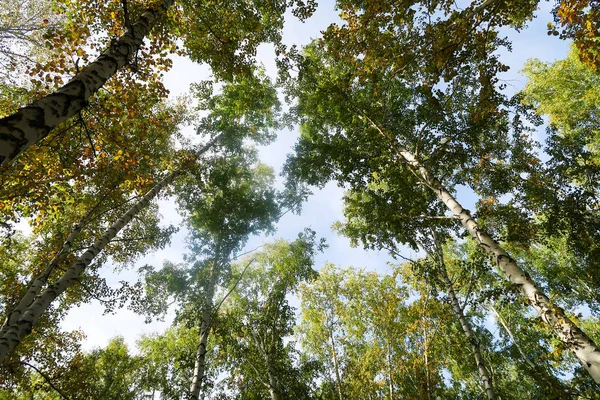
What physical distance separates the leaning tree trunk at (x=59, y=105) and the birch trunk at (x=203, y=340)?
8480 mm

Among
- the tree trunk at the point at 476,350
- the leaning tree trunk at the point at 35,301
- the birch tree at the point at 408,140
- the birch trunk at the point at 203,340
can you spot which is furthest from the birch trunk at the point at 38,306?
the tree trunk at the point at 476,350

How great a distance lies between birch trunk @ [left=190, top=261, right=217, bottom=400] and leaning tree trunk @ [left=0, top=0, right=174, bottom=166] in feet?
27.8

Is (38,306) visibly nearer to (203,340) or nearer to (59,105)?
(59,105)

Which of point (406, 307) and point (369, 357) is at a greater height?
point (406, 307)

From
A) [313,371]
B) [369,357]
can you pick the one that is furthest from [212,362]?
[369,357]

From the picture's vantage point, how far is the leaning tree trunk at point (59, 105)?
2.29m

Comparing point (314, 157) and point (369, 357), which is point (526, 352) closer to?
point (369, 357)

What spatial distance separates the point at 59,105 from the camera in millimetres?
2768

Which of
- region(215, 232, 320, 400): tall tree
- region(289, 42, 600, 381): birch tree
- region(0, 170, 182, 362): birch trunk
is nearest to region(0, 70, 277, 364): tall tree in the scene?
region(0, 170, 182, 362): birch trunk

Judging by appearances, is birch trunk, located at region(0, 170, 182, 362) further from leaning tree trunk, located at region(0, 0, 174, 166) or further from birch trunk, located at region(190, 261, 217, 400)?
birch trunk, located at region(190, 261, 217, 400)

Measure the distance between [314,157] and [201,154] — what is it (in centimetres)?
805

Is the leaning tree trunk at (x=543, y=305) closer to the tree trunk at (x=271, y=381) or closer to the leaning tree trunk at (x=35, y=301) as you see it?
the leaning tree trunk at (x=35, y=301)

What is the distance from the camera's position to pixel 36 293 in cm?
579

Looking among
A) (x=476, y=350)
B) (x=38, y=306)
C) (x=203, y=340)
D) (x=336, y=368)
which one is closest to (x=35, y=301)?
(x=38, y=306)
